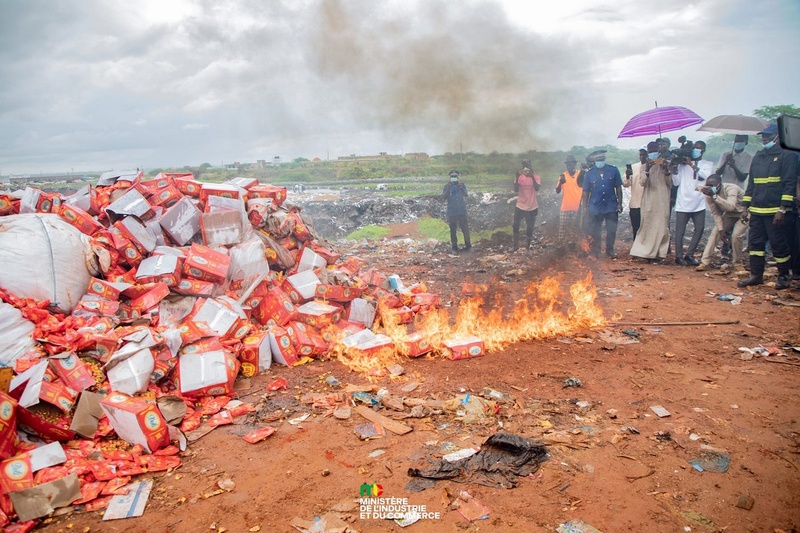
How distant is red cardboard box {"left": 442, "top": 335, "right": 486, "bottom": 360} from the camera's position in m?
5.06

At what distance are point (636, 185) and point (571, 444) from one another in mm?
7237

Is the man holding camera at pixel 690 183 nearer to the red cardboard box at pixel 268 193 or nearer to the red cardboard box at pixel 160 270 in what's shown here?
the red cardboard box at pixel 268 193

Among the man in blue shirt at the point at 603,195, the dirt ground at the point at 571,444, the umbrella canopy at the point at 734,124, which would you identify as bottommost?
the dirt ground at the point at 571,444

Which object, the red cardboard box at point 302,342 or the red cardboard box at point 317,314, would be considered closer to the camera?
the red cardboard box at point 302,342

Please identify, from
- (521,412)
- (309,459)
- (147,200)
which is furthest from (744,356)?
(147,200)

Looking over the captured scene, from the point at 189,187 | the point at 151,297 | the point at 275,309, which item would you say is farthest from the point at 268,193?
the point at 151,297

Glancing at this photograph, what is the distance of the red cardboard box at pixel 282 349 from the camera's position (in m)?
5.12

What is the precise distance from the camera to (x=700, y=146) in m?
8.40

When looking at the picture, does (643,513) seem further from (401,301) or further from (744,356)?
(401,301)

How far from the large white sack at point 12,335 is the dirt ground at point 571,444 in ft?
6.14

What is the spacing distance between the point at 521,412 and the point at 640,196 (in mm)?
7022

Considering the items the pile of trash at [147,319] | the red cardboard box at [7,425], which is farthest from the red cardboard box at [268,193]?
the red cardboard box at [7,425]

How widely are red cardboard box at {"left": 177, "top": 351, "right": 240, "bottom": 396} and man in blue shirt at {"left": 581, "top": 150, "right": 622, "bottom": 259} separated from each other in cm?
763

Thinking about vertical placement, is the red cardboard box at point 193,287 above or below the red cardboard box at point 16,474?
above
